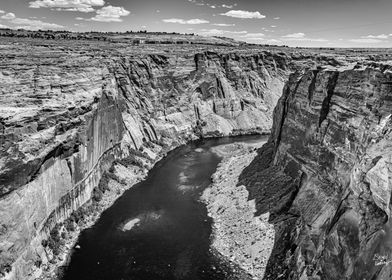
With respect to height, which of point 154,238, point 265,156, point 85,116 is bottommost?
point 154,238

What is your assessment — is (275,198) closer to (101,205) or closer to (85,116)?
(101,205)

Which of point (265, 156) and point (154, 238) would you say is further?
point (265, 156)

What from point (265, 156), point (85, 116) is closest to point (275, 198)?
point (265, 156)

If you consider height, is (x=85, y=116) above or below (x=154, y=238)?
above

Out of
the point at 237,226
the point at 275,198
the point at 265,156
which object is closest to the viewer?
the point at 237,226

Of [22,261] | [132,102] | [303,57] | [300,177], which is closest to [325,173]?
[300,177]

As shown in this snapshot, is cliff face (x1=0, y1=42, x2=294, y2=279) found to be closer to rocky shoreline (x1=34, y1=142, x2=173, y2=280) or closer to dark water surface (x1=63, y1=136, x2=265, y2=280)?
rocky shoreline (x1=34, y1=142, x2=173, y2=280)

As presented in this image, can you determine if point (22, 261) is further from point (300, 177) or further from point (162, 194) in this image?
point (300, 177)
